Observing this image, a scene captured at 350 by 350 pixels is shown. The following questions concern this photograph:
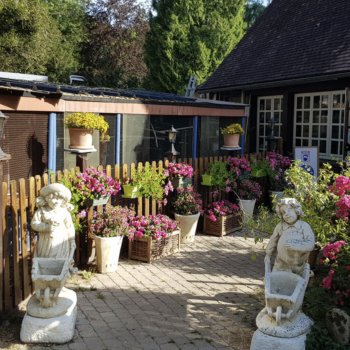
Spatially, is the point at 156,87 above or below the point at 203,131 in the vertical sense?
above

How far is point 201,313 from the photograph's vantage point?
4.77m

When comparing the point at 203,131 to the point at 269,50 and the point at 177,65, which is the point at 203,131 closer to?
the point at 269,50

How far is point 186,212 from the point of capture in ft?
24.2

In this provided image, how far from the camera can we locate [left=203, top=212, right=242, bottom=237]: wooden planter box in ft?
25.8

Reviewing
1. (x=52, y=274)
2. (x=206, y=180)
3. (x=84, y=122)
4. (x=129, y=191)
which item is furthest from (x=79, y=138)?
(x=52, y=274)

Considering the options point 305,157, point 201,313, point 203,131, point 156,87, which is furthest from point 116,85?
point 201,313

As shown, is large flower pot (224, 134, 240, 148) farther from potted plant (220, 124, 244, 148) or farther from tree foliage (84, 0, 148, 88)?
tree foliage (84, 0, 148, 88)

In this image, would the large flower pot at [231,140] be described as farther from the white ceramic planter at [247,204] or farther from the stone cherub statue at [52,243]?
the stone cherub statue at [52,243]

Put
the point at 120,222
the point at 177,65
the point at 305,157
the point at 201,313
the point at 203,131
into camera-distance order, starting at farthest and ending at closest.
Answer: the point at 177,65
the point at 203,131
the point at 305,157
the point at 120,222
the point at 201,313

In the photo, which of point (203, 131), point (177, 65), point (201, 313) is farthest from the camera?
point (177, 65)

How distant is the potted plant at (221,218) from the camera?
25.9ft

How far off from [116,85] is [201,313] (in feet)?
72.3

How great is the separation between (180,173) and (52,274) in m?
3.65

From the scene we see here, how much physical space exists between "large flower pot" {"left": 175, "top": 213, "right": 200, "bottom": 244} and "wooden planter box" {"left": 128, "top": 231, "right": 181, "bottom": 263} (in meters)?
0.63
